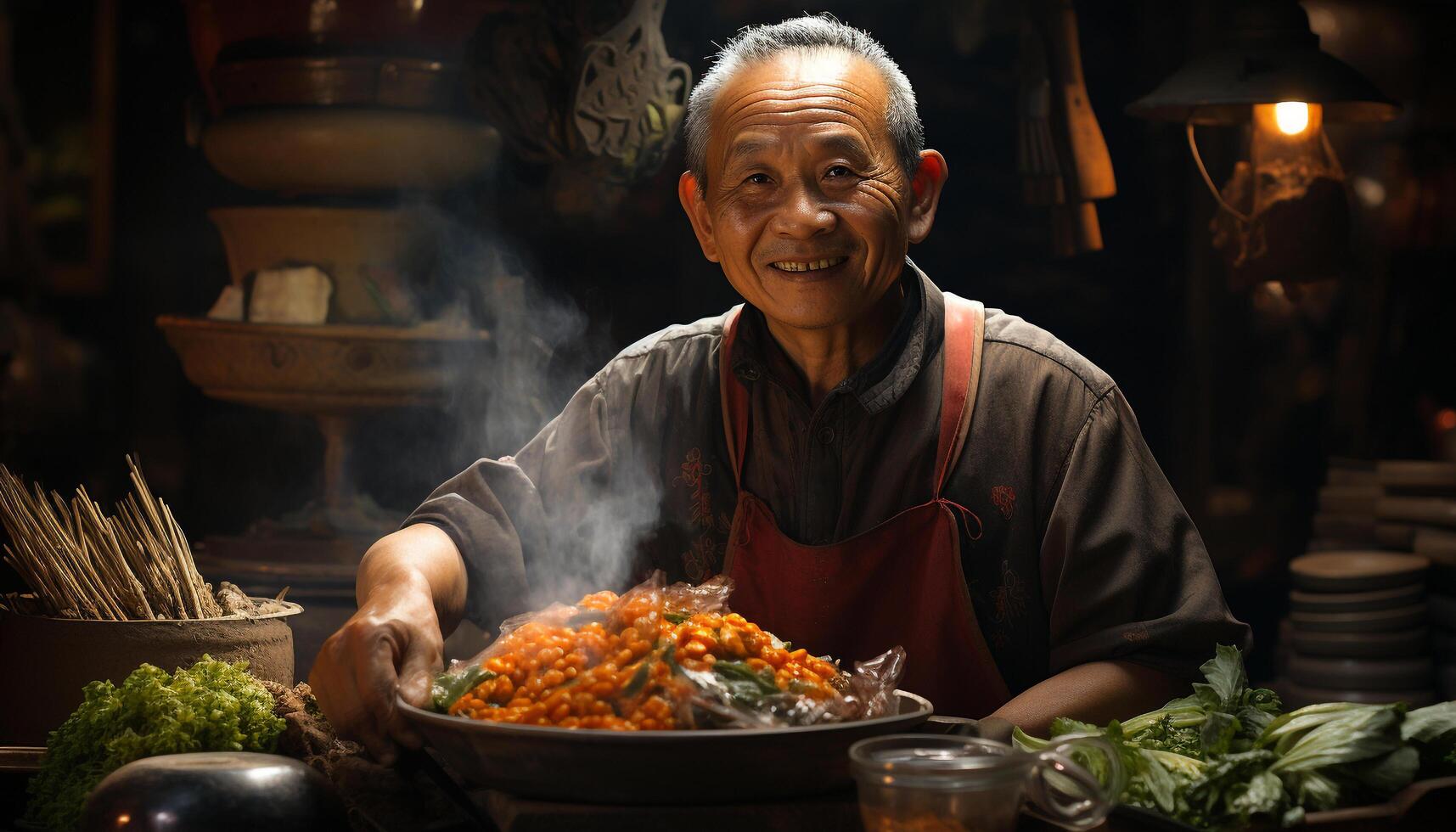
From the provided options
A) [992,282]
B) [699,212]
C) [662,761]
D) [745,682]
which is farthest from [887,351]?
[992,282]

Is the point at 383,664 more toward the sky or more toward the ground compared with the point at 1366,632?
more toward the sky

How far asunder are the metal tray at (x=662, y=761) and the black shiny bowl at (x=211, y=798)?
0.61 ft

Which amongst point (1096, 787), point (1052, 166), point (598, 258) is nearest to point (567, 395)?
point (598, 258)

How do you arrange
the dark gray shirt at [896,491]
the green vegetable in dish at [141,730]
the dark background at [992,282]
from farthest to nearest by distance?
the dark background at [992,282]
the dark gray shirt at [896,491]
the green vegetable in dish at [141,730]

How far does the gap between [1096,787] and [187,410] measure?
4.15m

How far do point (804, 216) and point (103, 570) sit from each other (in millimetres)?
1448

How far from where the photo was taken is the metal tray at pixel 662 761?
159 centimetres

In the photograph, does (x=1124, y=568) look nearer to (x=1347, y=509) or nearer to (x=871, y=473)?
(x=871, y=473)

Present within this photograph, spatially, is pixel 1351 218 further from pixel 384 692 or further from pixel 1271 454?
pixel 384 692

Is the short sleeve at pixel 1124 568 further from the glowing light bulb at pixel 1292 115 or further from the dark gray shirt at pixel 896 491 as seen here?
the glowing light bulb at pixel 1292 115

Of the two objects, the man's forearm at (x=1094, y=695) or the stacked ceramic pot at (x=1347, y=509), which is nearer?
the man's forearm at (x=1094, y=695)

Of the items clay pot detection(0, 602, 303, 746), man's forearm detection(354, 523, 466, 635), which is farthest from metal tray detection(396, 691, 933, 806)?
clay pot detection(0, 602, 303, 746)

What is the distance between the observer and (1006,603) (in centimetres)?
270

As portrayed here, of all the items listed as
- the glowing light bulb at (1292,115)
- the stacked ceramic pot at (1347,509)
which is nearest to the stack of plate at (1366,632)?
the stacked ceramic pot at (1347,509)
